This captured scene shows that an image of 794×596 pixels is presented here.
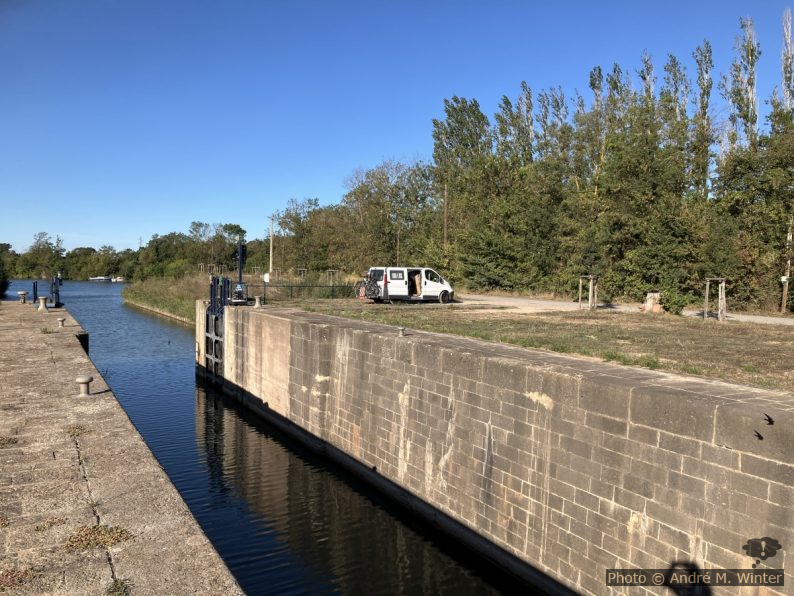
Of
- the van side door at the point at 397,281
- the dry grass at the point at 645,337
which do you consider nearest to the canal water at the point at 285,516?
the dry grass at the point at 645,337

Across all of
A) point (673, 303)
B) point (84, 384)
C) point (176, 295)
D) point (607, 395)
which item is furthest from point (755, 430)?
point (176, 295)

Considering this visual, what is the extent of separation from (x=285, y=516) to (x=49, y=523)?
18.8ft

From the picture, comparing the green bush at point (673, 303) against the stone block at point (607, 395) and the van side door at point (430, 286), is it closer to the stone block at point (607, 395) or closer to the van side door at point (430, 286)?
the van side door at point (430, 286)

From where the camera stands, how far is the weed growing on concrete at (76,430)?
7.50 m

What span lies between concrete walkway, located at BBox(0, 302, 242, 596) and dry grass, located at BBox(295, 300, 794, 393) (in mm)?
6773

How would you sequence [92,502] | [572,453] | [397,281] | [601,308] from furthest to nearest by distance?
[397,281]
[601,308]
[572,453]
[92,502]

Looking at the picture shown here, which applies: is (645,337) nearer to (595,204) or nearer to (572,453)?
(572,453)

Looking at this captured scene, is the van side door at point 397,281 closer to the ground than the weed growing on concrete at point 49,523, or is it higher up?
higher up

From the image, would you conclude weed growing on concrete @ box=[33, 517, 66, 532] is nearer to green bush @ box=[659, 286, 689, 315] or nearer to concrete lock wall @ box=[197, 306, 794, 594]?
concrete lock wall @ box=[197, 306, 794, 594]

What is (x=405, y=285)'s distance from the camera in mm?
25344

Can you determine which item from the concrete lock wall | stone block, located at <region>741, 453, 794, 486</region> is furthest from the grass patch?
stone block, located at <region>741, 453, 794, 486</region>

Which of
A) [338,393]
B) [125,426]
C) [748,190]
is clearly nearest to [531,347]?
[338,393]

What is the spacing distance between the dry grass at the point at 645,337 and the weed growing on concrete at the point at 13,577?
779 cm

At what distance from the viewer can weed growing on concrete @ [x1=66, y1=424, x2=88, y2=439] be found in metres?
7.50
